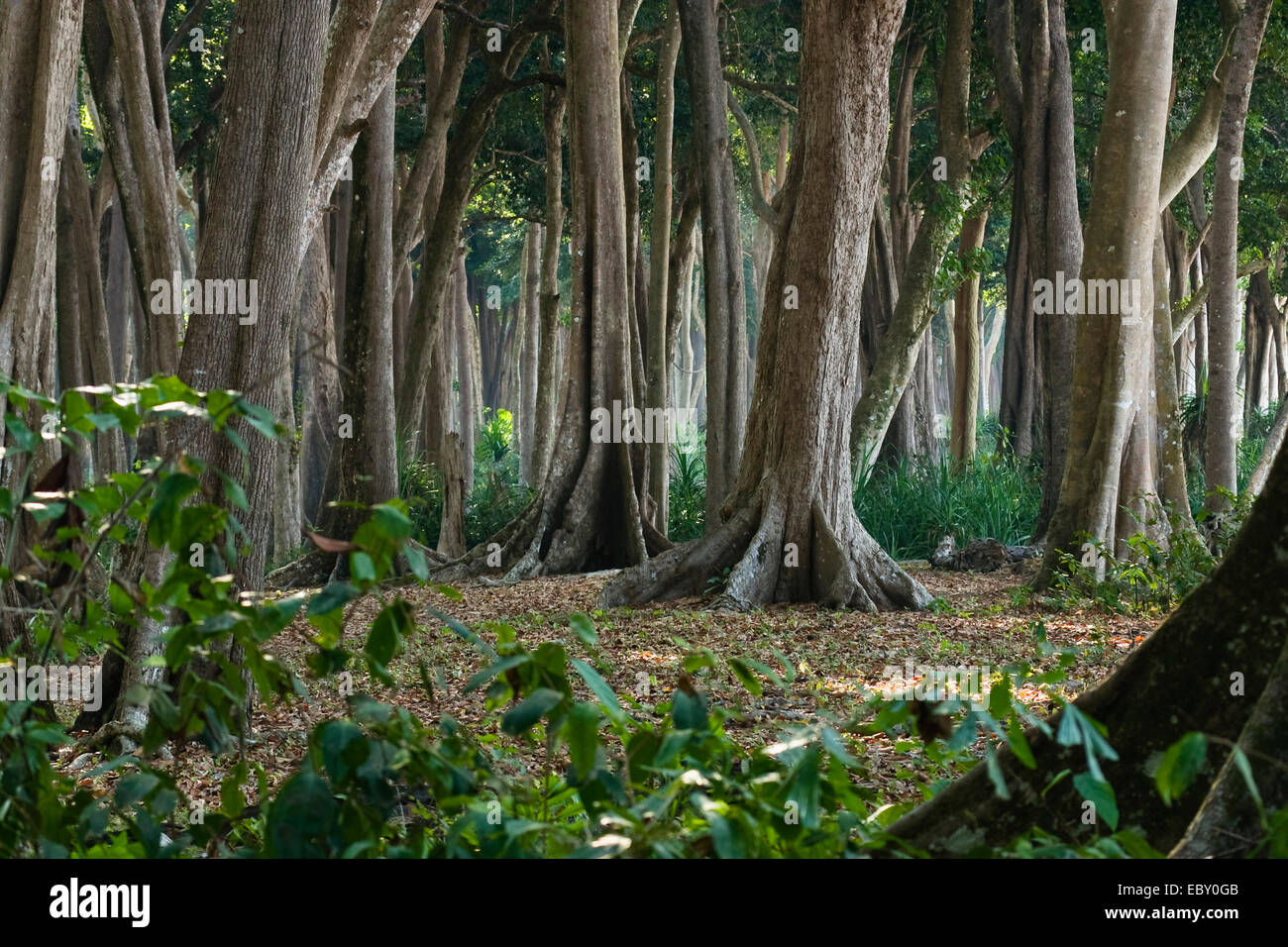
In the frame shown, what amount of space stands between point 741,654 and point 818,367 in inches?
120

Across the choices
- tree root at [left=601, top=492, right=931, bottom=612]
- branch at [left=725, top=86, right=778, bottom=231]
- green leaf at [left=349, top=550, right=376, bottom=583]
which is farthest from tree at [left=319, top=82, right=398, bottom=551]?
green leaf at [left=349, top=550, right=376, bottom=583]

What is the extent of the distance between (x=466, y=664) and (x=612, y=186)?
19.2 feet

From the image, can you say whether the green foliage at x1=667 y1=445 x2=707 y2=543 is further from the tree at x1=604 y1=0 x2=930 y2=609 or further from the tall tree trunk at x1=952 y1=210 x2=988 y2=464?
the tree at x1=604 y1=0 x2=930 y2=609

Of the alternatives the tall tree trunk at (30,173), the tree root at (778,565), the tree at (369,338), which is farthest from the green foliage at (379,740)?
the tree at (369,338)

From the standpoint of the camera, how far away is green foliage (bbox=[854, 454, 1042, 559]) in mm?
14039

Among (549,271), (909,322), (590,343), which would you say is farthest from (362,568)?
(549,271)

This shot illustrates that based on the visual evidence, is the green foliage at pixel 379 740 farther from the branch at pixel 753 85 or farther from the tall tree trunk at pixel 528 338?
the tall tree trunk at pixel 528 338

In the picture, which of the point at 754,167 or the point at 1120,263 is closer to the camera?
the point at 1120,263

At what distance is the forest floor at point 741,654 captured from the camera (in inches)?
187

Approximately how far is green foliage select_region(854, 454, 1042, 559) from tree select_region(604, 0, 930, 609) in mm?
4627

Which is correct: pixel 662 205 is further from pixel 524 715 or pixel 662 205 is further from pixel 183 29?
pixel 524 715

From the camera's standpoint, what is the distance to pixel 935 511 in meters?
14.0
